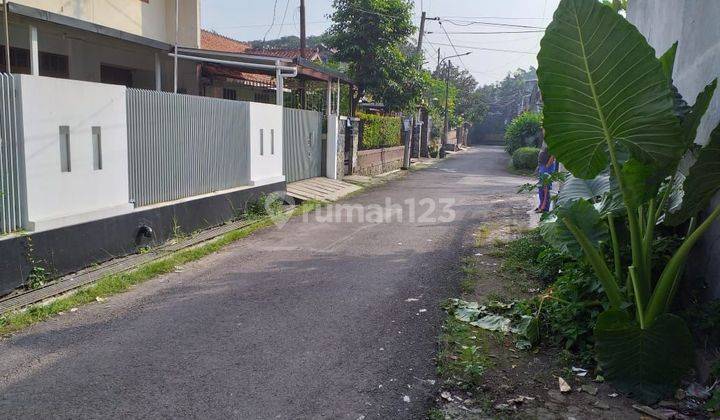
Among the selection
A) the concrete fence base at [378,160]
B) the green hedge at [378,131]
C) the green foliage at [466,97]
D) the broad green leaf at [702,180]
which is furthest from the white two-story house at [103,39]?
the green foliage at [466,97]

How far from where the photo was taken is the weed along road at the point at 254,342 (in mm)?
3752

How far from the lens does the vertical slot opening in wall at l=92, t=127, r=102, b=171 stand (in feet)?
22.9

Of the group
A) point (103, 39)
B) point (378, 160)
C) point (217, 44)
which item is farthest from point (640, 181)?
point (217, 44)

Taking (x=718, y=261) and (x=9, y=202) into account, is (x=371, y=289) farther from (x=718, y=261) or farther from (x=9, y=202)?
(x=9, y=202)

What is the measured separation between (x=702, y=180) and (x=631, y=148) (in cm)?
54

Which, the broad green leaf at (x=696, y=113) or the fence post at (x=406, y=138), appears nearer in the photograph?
the broad green leaf at (x=696, y=113)

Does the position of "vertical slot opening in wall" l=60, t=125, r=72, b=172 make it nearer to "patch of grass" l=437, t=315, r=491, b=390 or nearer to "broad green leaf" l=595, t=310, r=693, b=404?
"patch of grass" l=437, t=315, r=491, b=390

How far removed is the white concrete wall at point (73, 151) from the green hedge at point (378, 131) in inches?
500

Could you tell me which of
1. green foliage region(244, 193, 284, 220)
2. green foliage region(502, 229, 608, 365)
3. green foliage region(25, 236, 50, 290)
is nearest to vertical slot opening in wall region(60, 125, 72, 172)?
green foliage region(25, 236, 50, 290)

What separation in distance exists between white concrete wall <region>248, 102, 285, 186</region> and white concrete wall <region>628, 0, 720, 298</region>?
283 inches

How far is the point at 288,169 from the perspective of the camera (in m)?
14.3

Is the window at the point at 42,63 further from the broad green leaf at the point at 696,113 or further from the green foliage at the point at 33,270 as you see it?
the broad green leaf at the point at 696,113

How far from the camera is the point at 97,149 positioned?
703cm

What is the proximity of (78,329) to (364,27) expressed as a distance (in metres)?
16.7
